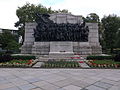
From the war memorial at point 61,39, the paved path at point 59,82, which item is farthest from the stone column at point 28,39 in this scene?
the paved path at point 59,82

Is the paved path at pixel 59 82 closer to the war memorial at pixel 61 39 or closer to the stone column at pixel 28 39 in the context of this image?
the war memorial at pixel 61 39

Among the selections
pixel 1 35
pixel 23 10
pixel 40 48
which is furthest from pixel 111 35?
pixel 1 35

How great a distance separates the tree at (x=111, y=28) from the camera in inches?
1275

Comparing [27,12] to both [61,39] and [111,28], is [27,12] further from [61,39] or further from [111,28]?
[111,28]

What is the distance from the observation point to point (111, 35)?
32906 mm

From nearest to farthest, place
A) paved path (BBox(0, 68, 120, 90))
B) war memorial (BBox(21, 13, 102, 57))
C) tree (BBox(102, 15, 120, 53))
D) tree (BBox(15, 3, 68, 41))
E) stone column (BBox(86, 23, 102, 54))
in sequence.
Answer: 1. paved path (BBox(0, 68, 120, 90))
2. war memorial (BBox(21, 13, 102, 57))
3. stone column (BBox(86, 23, 102, 54))
4. tree (BBox(102, 15, 120, 53))
5. tree (BBox(15, 3, 68, 41))

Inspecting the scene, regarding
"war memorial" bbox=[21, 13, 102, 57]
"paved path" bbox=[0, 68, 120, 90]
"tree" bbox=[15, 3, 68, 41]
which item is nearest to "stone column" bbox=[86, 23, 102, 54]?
"war memorial" bbox=[21, 13, 102, 57]

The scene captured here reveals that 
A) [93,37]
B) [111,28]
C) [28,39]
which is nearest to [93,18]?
[111,28]

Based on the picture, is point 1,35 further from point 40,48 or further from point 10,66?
point 10,66

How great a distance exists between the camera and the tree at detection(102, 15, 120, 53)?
32.4 metres

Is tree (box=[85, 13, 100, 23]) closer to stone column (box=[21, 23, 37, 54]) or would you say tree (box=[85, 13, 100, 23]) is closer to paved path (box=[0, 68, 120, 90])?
stone column (box=[21, 23, 37, 54])

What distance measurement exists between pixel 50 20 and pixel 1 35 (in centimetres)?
2514

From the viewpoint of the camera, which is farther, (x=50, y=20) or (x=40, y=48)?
(x=50, y=20)

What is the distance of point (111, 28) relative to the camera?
107 ft
